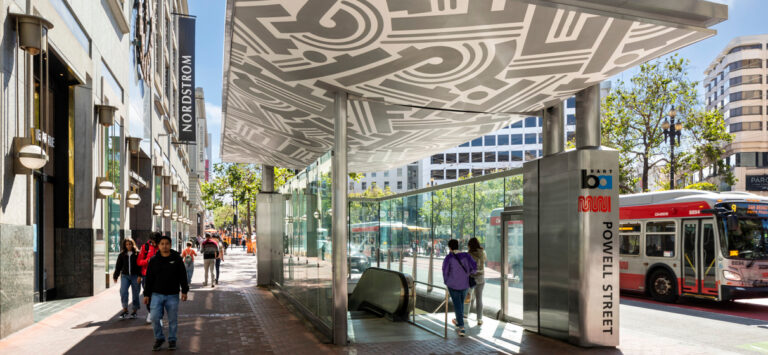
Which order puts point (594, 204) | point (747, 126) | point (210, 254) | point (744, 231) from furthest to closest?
1. point (747, 126)
2. point (210, 254)
3. point (744, 231)
4. point (594, 204)

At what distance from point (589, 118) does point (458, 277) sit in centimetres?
332

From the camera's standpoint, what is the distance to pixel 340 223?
369 inches

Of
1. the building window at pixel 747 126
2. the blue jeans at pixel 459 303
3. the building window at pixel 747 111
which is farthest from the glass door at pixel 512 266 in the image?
the building window at pixel 747 111

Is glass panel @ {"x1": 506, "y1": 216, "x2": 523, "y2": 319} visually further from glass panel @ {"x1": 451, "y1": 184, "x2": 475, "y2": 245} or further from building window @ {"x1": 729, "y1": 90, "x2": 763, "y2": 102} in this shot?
building window @ {"x1": 729, "y1": 90, "x2": 763, "y2": 102}

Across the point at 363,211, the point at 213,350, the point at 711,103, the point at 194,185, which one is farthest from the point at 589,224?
the point at 711,103

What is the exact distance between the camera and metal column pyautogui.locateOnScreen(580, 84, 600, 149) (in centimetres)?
930

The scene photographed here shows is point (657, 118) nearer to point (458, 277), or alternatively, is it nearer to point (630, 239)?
point (630, 239)

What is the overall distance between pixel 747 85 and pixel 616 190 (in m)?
86.9

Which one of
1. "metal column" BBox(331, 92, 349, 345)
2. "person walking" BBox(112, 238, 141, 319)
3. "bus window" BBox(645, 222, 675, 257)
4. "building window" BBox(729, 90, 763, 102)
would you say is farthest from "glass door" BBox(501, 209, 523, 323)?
"building window" BBox(729, 90, 763, 102)

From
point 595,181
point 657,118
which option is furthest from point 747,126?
point 595,181

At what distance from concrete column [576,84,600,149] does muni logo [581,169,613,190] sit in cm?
54

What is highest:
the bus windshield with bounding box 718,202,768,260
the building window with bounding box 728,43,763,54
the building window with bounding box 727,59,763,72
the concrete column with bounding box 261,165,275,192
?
the building window with bounding box 728,43,763,54

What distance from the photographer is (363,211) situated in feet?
75.1

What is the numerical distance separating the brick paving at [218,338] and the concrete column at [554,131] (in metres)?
3.14
